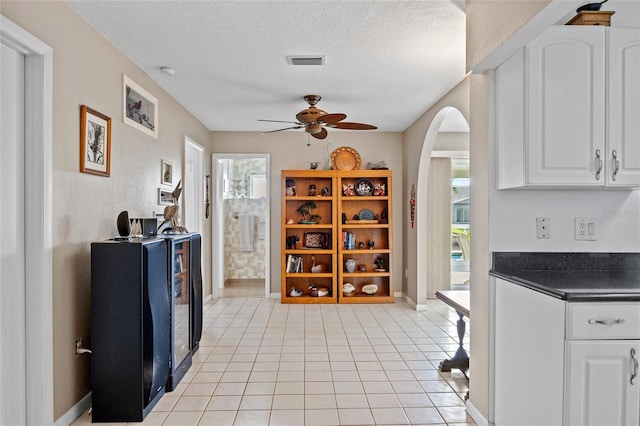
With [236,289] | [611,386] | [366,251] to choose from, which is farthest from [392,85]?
[236,289]

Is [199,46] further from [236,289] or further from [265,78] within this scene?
[236,289]

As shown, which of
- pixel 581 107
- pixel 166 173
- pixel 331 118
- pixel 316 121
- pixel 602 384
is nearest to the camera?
pixel 602 384

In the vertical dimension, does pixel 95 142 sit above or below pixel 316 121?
below

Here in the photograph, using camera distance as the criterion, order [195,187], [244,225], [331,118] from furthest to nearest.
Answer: [244,225]
[195,187]
[331,118]

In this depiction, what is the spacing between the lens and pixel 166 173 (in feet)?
13.3

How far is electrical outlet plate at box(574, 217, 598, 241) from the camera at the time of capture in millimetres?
2238

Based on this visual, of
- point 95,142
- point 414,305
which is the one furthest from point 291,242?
point 95,142

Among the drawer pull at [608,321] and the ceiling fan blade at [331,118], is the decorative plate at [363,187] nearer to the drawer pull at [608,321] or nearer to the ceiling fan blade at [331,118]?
the ceiling fan blade at [331,118]

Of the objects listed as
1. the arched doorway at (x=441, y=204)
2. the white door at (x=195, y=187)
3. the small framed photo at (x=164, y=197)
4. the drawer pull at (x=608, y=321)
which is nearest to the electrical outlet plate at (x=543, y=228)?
the drawer pull at (x=608, y=321)

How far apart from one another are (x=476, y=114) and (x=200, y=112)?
3507 mm

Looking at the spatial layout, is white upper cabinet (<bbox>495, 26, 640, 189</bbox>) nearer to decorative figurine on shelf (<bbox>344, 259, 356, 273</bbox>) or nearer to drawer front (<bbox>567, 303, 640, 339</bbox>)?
drawer front (<bbox>567, 303, 640, 339</bbox>)

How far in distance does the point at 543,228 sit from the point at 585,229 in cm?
24

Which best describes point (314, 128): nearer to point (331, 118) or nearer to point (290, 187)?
point (331, 118)

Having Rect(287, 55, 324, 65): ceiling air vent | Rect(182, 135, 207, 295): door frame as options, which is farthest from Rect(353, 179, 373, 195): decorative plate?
Rect(287, 55, 324, 65): ceiling air vent
